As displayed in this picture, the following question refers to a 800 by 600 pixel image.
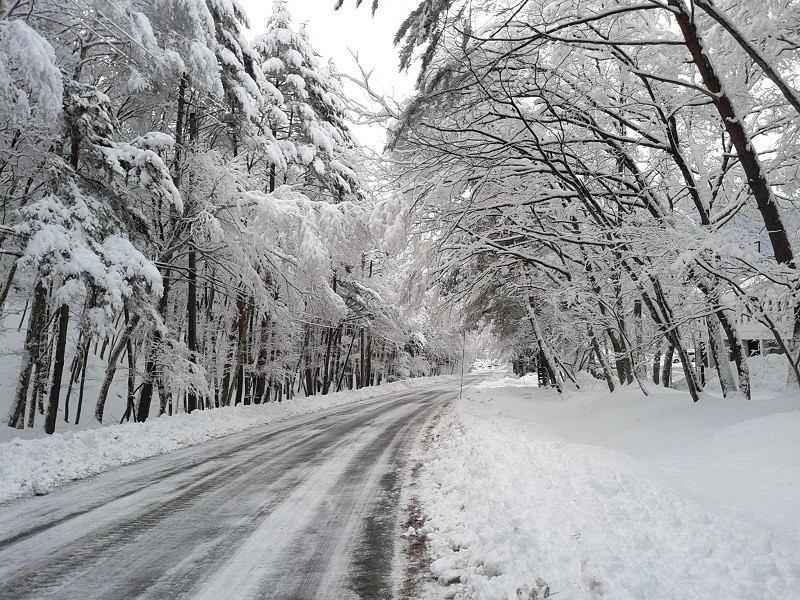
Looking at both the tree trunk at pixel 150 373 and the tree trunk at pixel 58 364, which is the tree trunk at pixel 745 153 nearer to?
the tree trunk at pixel 58 364

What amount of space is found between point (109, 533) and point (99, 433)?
6.00m

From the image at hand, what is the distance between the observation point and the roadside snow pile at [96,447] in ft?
22.4

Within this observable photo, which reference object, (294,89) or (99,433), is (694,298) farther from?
(294,89)

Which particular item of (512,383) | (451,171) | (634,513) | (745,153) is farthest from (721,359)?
(512,383)

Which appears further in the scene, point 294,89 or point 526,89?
point 294,89

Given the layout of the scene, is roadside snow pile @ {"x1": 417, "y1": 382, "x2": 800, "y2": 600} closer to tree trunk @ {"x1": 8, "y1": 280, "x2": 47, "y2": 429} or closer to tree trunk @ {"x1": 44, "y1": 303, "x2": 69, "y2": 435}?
tree trunk @ {"x1": 44, "y1": 303, "x2": 69, "y2": 435}

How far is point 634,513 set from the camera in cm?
428

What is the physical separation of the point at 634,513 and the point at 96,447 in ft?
28.9

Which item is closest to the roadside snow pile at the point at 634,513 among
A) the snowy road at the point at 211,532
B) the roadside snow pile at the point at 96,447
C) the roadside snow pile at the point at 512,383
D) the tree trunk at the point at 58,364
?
the snowy road at the point at 211,532

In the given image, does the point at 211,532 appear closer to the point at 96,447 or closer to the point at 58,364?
the point at 96,447

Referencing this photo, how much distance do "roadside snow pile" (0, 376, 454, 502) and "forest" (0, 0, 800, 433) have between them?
4.56 ft

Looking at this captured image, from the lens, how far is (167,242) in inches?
570

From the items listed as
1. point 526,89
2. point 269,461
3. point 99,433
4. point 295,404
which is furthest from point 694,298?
point 295,404

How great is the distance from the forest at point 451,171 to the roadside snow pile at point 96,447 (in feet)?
4.56
